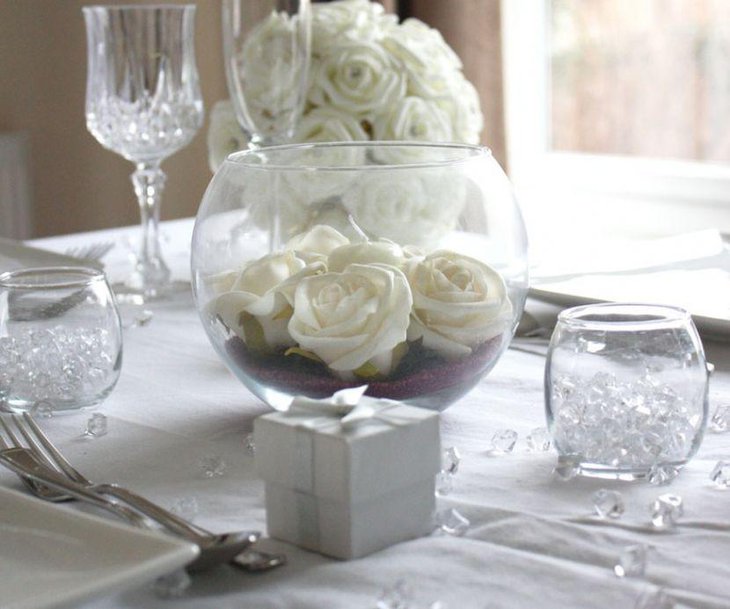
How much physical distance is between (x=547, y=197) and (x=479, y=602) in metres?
2.69

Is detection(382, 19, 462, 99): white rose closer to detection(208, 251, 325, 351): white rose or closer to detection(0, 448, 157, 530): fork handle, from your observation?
detection(208, 251, 325, 351): white rose

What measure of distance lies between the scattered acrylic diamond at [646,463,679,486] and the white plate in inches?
11.2

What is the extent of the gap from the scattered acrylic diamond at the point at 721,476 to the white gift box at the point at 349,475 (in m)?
0.17

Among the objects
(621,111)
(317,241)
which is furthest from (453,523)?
(621,111)

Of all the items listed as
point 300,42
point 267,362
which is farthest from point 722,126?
point 267,362

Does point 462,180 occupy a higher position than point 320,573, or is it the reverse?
point 462,180

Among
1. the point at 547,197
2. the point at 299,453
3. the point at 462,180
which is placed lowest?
the point at 547,197

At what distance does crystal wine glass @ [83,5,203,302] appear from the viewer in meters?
1.28

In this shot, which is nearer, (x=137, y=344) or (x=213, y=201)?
(x=213, y=201)

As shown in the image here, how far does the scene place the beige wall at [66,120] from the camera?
2822mm

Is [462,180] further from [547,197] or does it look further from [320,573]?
[547,197]

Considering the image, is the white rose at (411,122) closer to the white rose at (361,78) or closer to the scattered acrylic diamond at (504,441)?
the white rose at (361,78)

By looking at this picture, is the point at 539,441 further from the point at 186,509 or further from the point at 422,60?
the point at 422,60

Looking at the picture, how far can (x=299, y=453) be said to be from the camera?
23.7 inches
